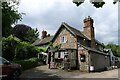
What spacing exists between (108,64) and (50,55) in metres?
12.9

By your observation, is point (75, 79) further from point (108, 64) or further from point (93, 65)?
point (108, 64)

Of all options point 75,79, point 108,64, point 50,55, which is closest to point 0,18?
point 75,79

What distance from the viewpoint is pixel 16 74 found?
16578 millimetres

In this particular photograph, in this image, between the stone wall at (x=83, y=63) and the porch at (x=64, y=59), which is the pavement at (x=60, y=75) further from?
the porch at (x=64, y=59)

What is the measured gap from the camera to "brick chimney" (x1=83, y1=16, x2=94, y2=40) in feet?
117

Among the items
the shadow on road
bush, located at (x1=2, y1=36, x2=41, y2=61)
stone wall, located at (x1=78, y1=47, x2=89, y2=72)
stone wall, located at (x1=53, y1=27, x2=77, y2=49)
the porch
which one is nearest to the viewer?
the shadow on road

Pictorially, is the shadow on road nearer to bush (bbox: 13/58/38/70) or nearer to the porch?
bush (bbox: 13/58/38/70)

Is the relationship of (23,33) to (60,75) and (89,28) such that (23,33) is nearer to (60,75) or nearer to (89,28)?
(89,28)

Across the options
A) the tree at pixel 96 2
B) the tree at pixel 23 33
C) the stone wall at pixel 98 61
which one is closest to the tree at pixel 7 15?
the stone wall at pixel 98 61

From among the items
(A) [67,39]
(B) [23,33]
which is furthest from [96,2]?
(B) [23,33]

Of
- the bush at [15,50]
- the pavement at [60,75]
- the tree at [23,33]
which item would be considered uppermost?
the tree at [23,33]

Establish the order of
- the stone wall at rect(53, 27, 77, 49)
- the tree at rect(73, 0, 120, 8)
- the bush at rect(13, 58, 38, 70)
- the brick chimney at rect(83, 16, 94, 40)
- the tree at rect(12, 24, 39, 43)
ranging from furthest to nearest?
the tree at rect(12, 24, 39, 43), the brick chimney at rect(83, 16, 94, 40), the stone wall at rect(53, 27, 77, 49), the bush at rect(13, 58, 38, 70), the tree at rect(73, 0, 120, 8)

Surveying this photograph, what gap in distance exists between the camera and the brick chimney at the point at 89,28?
35.7m

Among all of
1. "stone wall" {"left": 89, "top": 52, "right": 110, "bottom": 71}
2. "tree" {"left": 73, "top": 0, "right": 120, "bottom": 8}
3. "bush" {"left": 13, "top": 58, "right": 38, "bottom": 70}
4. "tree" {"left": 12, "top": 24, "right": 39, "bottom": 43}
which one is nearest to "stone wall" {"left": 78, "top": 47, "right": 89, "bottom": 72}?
"stone wall" {"left": 89, "top": 52, "right": 110, "bottom": 71}
